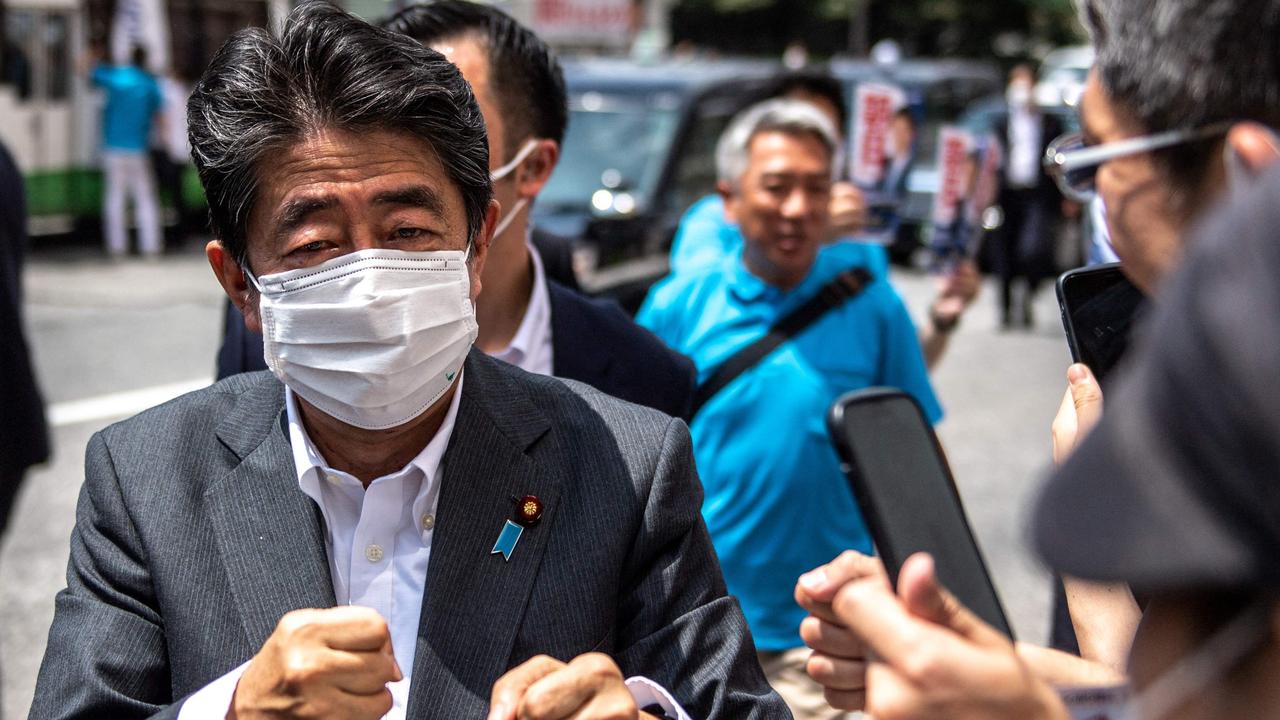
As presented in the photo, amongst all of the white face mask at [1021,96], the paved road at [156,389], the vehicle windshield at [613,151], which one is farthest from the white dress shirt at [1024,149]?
the vehicle windshield at [613,151]

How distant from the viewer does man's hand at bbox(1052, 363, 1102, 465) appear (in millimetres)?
1578

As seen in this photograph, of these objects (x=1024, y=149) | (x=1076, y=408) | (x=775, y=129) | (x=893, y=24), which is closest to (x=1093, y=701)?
(x=1076, y=408)

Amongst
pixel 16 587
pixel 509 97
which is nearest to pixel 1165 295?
pixel 509 97

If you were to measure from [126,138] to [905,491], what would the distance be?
14166mm

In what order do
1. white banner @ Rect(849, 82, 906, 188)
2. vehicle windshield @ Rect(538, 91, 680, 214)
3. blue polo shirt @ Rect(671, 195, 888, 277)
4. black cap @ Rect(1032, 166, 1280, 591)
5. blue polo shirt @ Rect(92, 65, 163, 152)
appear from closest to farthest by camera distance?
1. black cap @ Rect(1032, 166, 1280, 591)
2. blue polo shirt @ Rect(671, 195, 888, 277)
3. white banner @ Rect(849, 82, 906, 188)
4. vehicle windshield @ Rect(538, 91, 680, 214)
5. blue polo shirt @ Rect(92, 65, 163, 152)

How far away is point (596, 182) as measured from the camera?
29.5ft

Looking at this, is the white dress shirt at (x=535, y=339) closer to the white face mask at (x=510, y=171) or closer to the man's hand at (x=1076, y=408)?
the white face mask at (x=510, y=171)

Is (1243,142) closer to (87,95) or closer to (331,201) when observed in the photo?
(331,201)

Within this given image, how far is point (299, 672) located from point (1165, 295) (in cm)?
103

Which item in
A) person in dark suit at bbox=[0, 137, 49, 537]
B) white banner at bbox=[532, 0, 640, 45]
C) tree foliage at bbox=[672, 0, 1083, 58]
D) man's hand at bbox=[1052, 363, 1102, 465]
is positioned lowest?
person in dark suit at bbox=[0, 137, 49, 537]

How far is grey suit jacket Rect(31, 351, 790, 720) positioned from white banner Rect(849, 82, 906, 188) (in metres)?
3.55

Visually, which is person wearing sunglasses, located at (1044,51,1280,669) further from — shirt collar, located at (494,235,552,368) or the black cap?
shirt collar, located at (494,235,552,368)

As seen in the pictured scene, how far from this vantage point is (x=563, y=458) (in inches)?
77.7

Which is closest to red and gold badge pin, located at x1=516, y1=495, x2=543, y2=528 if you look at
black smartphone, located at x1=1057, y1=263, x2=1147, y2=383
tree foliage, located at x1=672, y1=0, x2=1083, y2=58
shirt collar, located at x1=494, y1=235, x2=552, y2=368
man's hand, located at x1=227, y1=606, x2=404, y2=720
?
man's hand, located at x1=227, y1=606, x2=404, y2=720
